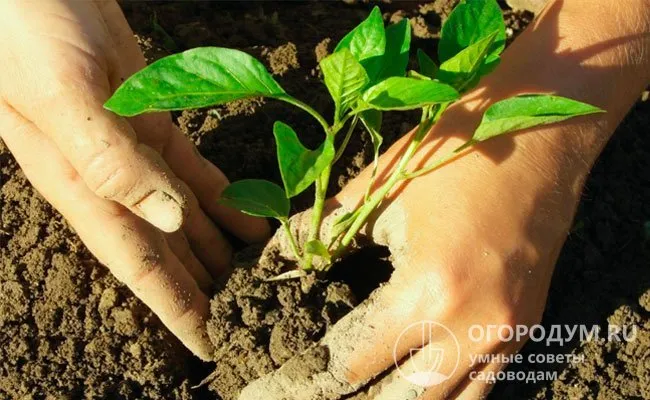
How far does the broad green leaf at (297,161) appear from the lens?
123cm

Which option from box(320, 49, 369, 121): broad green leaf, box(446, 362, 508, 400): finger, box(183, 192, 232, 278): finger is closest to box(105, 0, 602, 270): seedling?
box(320, 49, 369, 121): broad green leaf

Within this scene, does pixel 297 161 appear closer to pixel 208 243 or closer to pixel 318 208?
pixel 318 208

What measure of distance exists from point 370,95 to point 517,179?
392 mm

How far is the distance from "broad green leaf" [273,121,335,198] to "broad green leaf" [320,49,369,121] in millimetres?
73

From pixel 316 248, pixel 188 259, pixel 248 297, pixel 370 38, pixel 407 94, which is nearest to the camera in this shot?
pixel 407 94

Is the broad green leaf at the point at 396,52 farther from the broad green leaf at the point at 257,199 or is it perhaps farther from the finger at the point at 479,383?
the finger at the point at 479,383

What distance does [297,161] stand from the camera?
125cm

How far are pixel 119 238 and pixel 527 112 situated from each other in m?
0.80

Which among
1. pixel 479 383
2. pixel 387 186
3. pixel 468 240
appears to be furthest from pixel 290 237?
pixel 479 383

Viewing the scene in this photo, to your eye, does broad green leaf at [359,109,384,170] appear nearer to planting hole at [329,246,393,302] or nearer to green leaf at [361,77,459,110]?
green leaf at [361,77,459,110]

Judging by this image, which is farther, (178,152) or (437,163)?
(178,152)

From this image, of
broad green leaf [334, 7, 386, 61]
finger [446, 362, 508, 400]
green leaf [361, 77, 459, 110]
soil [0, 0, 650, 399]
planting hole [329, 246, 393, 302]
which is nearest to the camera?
green leaf [361, 77, 459, 110]

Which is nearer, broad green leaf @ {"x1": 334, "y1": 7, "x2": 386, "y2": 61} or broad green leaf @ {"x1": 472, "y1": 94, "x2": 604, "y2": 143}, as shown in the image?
broad green leaf @ {"x1": 472, "y1": 94, "x2": 604, "y2": 143}

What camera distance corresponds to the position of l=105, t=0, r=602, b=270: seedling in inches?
46.3
